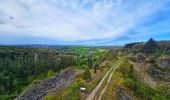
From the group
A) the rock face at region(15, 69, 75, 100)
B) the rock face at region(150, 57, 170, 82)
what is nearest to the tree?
the rock face at region(150, 57, 170, 82)

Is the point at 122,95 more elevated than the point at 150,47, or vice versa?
the point at 150,47

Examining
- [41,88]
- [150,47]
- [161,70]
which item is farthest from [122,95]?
[150,47]

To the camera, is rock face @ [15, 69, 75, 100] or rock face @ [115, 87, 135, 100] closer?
rock face @ [115, 87, 135, 100]

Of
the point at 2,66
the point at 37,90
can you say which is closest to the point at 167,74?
the point at 37,90

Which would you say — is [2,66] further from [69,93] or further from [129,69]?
[69,93]

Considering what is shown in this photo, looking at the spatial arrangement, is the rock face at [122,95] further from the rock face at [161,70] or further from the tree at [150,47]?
the tree at [150,47]

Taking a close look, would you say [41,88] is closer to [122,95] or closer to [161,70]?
[122,95]

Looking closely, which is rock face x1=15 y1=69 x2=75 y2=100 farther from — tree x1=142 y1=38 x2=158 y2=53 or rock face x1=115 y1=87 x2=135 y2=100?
tree x1=142 y1=38 x2=158 y2=53

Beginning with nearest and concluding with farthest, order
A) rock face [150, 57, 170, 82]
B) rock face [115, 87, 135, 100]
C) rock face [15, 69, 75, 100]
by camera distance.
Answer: rock face [115, 87, 135, 100]
rock face [15, 69, 75, 100]
rock face [150, 57, 170, 82]

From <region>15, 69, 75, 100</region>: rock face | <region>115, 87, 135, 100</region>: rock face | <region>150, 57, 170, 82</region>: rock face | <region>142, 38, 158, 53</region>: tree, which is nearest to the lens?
<region>115, 87, 135, 100</region>: rock face

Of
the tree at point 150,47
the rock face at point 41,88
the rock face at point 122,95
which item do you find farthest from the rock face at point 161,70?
the rock face at point 122,95

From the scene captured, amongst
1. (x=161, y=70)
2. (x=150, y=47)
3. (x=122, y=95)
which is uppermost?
(x=150, y=47)
